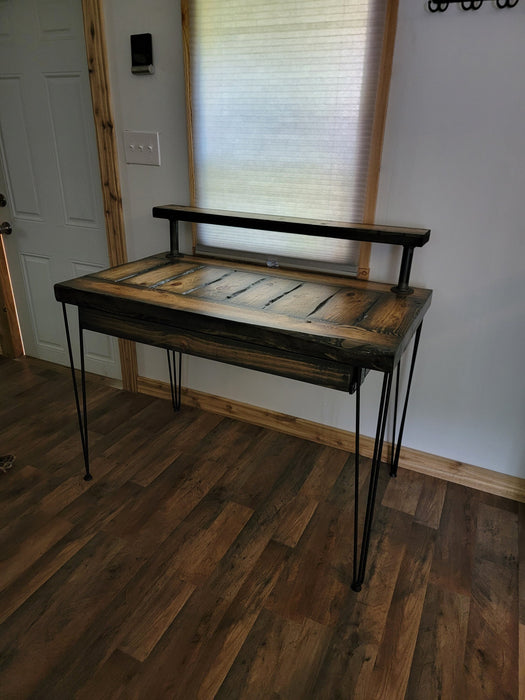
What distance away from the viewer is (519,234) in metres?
1.59

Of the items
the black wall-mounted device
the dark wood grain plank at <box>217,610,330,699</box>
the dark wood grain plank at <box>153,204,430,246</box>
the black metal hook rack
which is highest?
the black metal hook rack

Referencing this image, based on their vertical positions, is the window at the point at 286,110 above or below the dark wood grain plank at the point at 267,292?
above

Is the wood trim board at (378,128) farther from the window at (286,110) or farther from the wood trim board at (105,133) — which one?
the wood trim board at (105,133)

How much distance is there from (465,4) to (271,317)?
111 cm

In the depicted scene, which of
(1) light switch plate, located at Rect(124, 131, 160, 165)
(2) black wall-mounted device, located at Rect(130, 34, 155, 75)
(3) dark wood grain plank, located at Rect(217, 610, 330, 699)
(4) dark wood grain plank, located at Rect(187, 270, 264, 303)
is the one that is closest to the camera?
(3) dark wood grain plank, located at Rect(217, 610, 330, 699)

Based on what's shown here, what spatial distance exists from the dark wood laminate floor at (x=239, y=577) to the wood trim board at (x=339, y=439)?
49 mm

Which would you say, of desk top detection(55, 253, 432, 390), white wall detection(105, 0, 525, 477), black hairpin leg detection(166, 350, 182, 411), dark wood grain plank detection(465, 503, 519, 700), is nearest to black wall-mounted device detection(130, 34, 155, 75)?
white wall detection(105, 0, 525, 477)

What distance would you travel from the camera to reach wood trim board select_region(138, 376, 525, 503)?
188cm

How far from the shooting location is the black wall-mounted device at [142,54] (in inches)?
76.6

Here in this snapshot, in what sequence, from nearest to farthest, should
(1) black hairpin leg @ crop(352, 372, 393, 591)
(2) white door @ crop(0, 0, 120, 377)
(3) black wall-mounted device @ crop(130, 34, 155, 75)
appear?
(1) black hairpin leg @ crop(352, 372, 393, 591), (3) black wall-mounted device @ crop(130, 34, 155, 75), (2) white door @ crop(0, 0, 120, 377)

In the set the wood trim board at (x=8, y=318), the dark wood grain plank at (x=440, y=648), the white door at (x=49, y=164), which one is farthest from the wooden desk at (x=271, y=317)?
the wood trim board at (x=8, y=318)

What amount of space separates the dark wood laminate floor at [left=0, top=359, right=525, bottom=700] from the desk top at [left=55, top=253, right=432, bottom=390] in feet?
2.15

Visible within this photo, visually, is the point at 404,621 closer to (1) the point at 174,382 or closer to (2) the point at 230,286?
(2) the point at 230,286

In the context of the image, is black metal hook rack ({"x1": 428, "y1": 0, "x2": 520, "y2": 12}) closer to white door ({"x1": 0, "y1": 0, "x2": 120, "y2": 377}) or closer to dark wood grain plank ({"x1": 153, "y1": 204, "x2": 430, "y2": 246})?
dark wood grain plank ({"x1": 153, "y1": 204, "x2": 430, "y2": 246})
